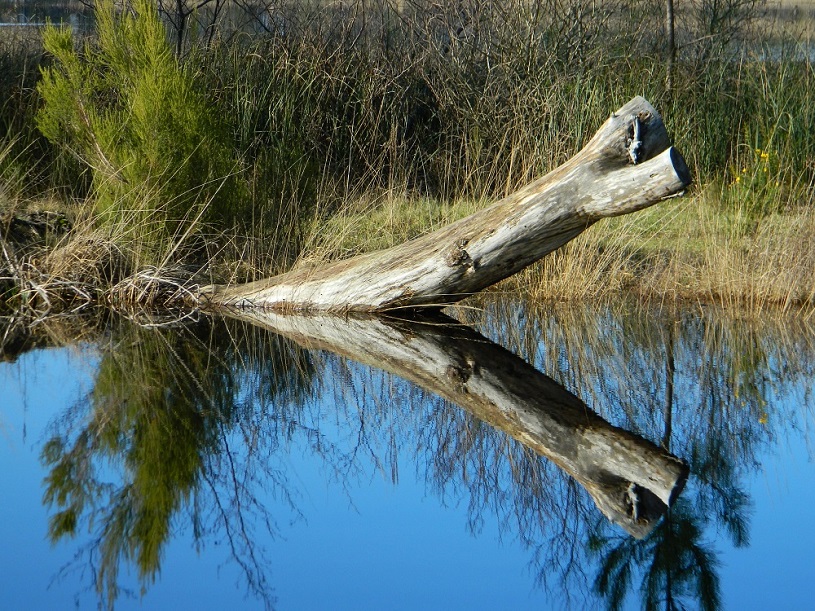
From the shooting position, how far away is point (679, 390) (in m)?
5.38

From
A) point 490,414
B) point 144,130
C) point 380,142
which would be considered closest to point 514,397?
point 490,414

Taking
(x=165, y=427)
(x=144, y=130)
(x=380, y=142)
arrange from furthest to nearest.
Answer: (x=380, y=142)
(x=144, y=130)
(x=165, y=427)

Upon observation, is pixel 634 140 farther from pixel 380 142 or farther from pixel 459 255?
pixel 380 142

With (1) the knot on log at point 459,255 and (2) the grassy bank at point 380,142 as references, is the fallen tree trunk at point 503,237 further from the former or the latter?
(2) the grassy bank at point 380,142

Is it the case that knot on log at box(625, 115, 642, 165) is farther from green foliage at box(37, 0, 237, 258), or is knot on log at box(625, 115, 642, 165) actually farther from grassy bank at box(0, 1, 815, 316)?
green foliage at box(37, 0, 237, 258)

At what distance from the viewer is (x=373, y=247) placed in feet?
27.7

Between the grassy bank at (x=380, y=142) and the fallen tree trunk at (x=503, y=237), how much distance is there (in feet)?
1.80

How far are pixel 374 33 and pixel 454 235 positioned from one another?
588 cm

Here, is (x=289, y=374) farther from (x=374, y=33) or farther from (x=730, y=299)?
(x=374, y=33)

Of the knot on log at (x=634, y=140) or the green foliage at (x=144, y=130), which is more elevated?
the knot on log at (x=634, y=140)

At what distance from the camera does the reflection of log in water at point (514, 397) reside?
4118mm

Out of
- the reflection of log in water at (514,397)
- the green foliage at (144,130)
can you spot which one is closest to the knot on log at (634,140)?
the reflection of log in water at (514,397)

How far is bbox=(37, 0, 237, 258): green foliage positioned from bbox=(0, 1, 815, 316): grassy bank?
2 centimetres

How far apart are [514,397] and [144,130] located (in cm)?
381
